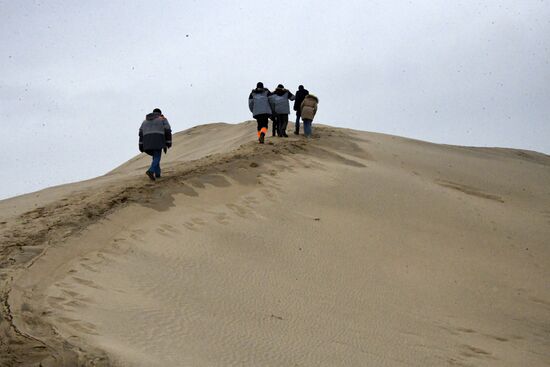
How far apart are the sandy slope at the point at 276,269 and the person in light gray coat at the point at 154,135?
53cm

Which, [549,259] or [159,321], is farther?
[549,259]

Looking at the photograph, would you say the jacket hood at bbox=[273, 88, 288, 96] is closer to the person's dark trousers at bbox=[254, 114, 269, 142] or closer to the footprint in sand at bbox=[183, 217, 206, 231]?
the person's dark trousers at bbox=[254, 114, 269, 142]

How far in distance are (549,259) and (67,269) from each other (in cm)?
766

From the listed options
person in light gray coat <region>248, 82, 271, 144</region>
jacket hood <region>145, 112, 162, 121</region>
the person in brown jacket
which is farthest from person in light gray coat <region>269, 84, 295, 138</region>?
jacket hood <region>145, 112, 162, 121</region>

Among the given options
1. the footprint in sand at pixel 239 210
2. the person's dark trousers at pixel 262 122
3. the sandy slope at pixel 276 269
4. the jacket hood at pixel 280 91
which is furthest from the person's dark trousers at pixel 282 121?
the footprint in sand at pixel 239 210

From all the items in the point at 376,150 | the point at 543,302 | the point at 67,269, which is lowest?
the point at 543,302

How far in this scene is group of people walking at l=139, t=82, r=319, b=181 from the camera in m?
11.7

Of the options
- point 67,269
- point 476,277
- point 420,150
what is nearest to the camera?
point 67,269

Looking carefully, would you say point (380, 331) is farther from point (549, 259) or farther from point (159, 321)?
point (549, 259)

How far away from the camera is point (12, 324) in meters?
5.67

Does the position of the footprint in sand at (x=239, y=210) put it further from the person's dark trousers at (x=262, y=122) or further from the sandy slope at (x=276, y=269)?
the person's dark trousers at (x=262, y=122)

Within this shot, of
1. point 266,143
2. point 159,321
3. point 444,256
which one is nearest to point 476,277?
point 444,256

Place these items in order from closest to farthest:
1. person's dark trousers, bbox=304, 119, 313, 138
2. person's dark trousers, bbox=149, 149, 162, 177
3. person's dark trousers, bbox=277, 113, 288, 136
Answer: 1. person's dark trousers, bbox=149, 149, 162, 177
2. person's dark trousers, bbox=277, 113, 288, 136
3. person's dark trousers, bbox=304, 119, 313, 138

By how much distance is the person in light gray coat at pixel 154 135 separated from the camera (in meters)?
11.7
